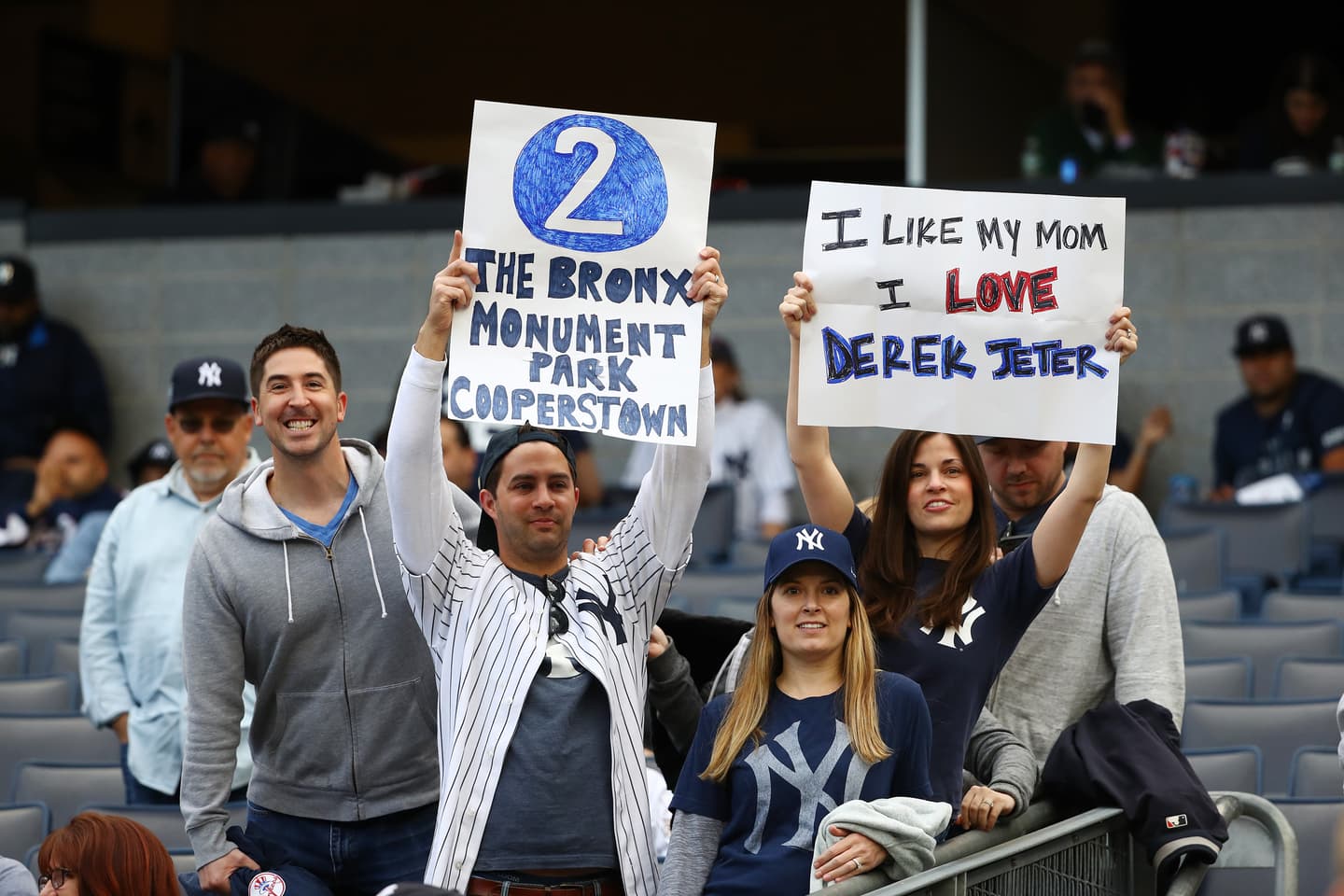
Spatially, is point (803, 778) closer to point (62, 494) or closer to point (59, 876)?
point (59, 876)

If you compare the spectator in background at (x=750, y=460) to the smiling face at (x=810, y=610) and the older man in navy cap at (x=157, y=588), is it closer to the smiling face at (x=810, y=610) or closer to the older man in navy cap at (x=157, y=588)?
the older man in navy cap at (x=157, y=588)

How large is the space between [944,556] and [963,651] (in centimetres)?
24

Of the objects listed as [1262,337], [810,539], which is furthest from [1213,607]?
[810,539]

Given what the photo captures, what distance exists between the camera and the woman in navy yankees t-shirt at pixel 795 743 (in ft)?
→ 12.1

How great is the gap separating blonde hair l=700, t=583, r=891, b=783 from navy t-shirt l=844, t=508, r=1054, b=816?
0.39ft

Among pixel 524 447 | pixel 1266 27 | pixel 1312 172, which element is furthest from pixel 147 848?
pixel 1266 27

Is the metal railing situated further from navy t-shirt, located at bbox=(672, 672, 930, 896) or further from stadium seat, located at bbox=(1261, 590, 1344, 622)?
stadium seat, located at bbox=(1261, 590, 1344, 622)

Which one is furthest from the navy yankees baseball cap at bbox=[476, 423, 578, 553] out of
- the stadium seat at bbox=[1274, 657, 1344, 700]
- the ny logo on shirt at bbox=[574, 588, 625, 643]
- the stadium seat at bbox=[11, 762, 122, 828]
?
the stadium seat at bbox=[1274, 657, 1344, 700]

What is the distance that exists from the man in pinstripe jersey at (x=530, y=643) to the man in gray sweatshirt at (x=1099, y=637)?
2.82ft

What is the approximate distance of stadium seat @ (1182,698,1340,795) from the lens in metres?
5.56

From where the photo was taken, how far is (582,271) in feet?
13.7

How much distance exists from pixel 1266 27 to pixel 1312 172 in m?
4.63

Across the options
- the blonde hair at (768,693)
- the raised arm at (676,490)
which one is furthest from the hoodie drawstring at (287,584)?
the blonde hair at (768,693)

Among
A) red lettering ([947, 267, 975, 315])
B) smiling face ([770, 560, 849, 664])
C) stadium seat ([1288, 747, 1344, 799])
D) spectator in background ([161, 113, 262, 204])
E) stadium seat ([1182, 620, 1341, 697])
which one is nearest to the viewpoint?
smiling face ([770, 560, 849, 664])
